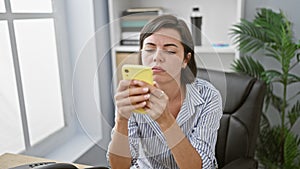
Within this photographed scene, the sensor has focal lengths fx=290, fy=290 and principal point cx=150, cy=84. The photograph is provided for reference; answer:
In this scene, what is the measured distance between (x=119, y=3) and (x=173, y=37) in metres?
0.50

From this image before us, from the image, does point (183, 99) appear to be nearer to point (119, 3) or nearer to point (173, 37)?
point (173, 37)

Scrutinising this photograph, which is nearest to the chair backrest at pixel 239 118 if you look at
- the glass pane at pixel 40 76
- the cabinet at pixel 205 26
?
the cabinet at pixel 205 26

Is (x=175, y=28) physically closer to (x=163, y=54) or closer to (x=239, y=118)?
(x=163, y=54)

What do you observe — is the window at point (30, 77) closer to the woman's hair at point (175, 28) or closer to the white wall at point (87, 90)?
the white wall at point (87, 90)

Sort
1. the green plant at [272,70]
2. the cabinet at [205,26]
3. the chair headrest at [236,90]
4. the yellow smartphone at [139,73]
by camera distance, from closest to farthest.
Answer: the yellow smartphone at [139,73]
the cabinet at [205,26]
the chair headrest at [236,90]
the green plant at [272,70]

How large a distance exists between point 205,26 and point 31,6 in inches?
32.2

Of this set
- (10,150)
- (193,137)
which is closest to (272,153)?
(193,137)

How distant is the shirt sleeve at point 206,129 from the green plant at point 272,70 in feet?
1.98

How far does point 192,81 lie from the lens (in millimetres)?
712

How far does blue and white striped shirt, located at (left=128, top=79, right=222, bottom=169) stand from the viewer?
2.43ft

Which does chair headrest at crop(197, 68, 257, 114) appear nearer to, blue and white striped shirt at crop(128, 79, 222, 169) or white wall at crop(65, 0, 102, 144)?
blue and white striped shirt at crop(128, 79, 222, 169)

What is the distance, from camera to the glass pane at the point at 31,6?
1248 millimetres

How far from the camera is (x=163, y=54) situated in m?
0.56

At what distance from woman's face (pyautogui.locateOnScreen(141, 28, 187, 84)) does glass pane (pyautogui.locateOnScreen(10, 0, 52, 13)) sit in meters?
0.90
